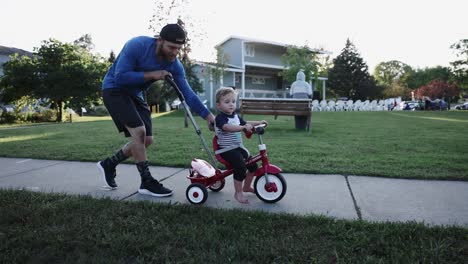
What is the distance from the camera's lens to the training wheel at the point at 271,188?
3.17 metres

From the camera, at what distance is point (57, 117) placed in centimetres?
2230

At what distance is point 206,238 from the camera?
229cm

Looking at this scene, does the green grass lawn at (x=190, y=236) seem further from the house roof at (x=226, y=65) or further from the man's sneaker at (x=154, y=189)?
the house roof at (x=226, y=65)

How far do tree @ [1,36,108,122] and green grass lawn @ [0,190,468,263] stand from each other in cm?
1997

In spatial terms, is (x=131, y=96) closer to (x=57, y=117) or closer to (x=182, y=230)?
(x=182, y=230)

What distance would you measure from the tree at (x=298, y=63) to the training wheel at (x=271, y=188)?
94.1ft

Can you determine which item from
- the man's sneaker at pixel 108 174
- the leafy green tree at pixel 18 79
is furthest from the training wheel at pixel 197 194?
the leafy green tree at pixel 18 79

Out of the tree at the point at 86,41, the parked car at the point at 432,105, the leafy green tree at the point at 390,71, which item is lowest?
the parked car at the point at 432,105

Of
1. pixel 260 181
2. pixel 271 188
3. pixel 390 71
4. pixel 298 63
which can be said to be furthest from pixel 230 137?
pixel 390 71

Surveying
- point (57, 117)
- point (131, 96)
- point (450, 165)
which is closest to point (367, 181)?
point (450, 165)

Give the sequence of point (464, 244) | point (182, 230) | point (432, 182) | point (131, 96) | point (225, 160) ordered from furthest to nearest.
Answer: point (432, 182)
point (131, 96)
point (225, 160)
point (182, 230)
point (464, 244)

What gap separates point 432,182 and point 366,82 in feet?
179

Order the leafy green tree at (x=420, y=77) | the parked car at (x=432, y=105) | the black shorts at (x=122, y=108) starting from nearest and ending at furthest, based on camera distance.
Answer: the black shorts at (x=122, y=108) < the parked car at (x=432, y=105) < the leafy green tree at (x=420, y=77)

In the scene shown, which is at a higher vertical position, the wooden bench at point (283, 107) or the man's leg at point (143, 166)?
the wooden bench at point (283, 107)
